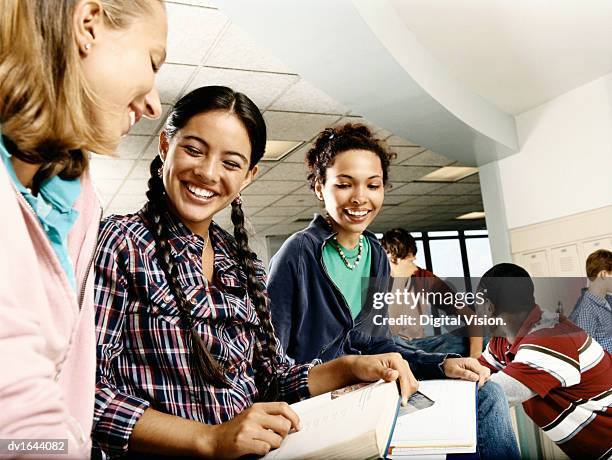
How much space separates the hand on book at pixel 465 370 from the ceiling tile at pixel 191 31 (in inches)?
86.6

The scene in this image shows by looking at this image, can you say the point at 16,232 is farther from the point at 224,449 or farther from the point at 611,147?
the point at 611,147

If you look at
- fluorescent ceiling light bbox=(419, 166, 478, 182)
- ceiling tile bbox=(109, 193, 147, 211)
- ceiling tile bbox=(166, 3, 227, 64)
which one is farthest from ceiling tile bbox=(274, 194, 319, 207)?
ceiling tile bbox=(166, 3, 227, 64)

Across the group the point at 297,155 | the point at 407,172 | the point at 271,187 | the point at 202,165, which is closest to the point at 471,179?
the point at 407,172

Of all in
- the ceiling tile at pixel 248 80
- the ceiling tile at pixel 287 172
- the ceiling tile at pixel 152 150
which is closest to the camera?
the ceiling tile at pixel 248 80

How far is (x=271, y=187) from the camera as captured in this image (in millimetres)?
6266

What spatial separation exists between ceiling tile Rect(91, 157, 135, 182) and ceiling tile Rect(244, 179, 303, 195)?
1471 mm

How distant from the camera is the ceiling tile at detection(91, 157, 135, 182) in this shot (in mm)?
4770

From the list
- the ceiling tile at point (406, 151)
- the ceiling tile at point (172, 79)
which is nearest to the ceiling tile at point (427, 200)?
the ceiling tile at point (406, 151)

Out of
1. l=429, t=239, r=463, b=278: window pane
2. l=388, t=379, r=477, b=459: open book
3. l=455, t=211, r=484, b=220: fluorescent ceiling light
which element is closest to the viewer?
l=388, t=379, r=477, b=459: open book

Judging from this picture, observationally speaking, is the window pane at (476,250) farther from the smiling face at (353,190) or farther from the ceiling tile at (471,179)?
the smiling face at (353,190)

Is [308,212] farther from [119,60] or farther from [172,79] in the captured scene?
[119,60]

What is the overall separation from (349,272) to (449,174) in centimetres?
513

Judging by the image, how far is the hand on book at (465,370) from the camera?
1105mm

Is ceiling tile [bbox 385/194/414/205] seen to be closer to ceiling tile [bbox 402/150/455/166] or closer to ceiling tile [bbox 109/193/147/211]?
ceiling tile [bbox 402/150/455/166]
